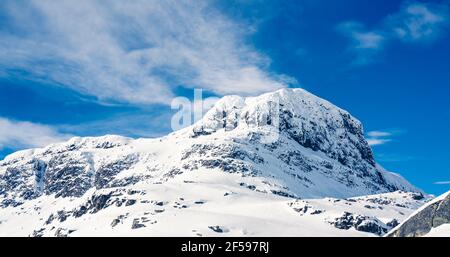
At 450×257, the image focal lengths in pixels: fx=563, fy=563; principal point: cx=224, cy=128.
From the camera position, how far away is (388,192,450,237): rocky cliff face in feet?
337

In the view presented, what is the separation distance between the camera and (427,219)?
104 metres

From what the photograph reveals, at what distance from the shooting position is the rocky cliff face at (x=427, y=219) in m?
103

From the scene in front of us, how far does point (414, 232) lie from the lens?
338ft
